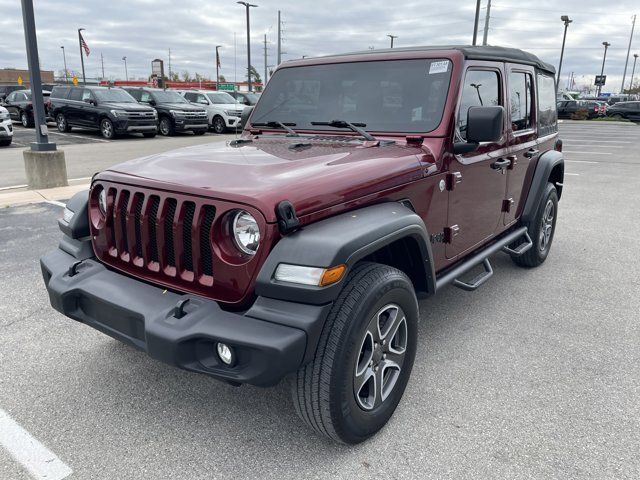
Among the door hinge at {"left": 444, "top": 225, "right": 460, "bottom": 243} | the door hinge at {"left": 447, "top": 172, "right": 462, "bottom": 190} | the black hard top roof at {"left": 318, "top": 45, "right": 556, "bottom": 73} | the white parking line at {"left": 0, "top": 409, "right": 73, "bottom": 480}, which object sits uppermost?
the black hard top roof at {"left": 318, "top": 45, "right": 556, "bottom": 73}

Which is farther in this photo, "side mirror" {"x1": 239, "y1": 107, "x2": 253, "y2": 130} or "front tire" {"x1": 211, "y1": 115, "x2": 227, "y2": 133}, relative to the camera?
"front tire" {"x1": 211, "y1": 115, "x2": 227, "y2": 133}

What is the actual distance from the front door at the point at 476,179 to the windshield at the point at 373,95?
20 cm

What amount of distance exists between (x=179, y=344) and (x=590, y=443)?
6.47ft

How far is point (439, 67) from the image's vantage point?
11.0 ft

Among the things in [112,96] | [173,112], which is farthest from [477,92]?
[173,112]

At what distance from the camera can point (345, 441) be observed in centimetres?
242

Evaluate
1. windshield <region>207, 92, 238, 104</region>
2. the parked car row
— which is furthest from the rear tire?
windshield <region>207, 92, 238, 104</region>

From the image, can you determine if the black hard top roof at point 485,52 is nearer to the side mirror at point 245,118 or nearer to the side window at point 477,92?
the side window at point 477,92

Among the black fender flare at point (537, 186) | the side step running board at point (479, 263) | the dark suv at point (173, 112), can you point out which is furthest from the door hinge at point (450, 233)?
the dark suv at point (173, 112)

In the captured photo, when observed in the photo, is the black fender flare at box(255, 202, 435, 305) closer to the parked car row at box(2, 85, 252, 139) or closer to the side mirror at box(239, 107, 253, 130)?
the side mirror at box(239, 107, 253, 130)

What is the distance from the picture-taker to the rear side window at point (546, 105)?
479cm

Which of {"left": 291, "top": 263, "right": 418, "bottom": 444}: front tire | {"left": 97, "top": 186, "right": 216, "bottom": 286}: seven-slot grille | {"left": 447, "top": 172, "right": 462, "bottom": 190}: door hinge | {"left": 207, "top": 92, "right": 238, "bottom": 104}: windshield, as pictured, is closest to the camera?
{"left": 291, "top": 263, "right": 418, "bottom": 444}: front tire

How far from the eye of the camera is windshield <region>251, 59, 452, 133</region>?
3.32 metres

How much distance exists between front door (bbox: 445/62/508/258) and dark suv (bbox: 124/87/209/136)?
16.7m
